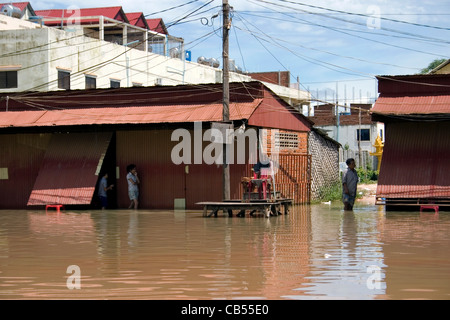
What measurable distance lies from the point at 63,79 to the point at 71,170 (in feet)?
38.8

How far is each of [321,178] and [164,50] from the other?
2483 centimetres

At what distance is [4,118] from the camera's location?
1208 inches

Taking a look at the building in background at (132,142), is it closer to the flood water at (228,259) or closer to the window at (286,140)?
the window at (286,140)

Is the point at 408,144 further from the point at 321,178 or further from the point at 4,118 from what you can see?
the point at 4,118

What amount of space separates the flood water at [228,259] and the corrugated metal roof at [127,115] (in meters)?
5.80

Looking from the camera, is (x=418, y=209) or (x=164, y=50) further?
(x=164, y=50)

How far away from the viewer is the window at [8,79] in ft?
129

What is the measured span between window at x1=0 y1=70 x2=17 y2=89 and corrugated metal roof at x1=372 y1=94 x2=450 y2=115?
21.4 metres

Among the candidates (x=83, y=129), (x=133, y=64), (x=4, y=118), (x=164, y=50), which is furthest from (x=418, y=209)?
(x=164, y=50)

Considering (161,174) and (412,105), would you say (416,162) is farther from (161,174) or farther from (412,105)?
(161,174)

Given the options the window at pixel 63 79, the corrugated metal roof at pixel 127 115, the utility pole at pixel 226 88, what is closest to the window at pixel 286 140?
the corrugated metal roof at pixel 127 115

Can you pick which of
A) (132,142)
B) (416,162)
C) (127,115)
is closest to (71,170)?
(132,142)

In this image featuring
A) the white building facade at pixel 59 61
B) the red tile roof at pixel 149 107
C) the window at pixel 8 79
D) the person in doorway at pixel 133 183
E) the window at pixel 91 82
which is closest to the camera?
the red tile roof at pixel 149 107

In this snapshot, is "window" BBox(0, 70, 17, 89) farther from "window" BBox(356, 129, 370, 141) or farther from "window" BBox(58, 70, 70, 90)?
"window" BBox(356, 129, 370, 141)
